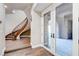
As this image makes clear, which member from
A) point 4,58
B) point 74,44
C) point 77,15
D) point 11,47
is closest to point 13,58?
point 4,58

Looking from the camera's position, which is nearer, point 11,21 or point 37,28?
point 11,21

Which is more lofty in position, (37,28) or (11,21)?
(11,21)

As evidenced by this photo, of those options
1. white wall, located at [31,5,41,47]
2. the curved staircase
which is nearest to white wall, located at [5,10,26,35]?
the curved staircase

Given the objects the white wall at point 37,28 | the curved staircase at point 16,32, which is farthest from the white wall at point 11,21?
the white wall at point 37,28

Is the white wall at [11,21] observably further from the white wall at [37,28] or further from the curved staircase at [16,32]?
the white wall at [37,28]

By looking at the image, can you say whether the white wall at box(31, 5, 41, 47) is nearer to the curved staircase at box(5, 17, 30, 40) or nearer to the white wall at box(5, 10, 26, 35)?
the curved staircase at box(5, 17, 30, 40)

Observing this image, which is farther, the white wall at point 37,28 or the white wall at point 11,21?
the white wall at point 37,28

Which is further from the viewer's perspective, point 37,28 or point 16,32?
point 37,28

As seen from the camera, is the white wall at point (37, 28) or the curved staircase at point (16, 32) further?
the white wall at point (37, 28)

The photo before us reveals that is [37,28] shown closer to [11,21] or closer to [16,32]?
[16,32]

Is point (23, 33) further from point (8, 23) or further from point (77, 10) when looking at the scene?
point (77, 10)

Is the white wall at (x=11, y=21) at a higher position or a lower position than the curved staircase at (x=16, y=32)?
higher

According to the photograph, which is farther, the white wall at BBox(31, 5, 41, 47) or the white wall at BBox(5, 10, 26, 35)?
the white wall at BBox(31, 5, 41, 47)

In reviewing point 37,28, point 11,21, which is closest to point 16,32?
point 11,21
